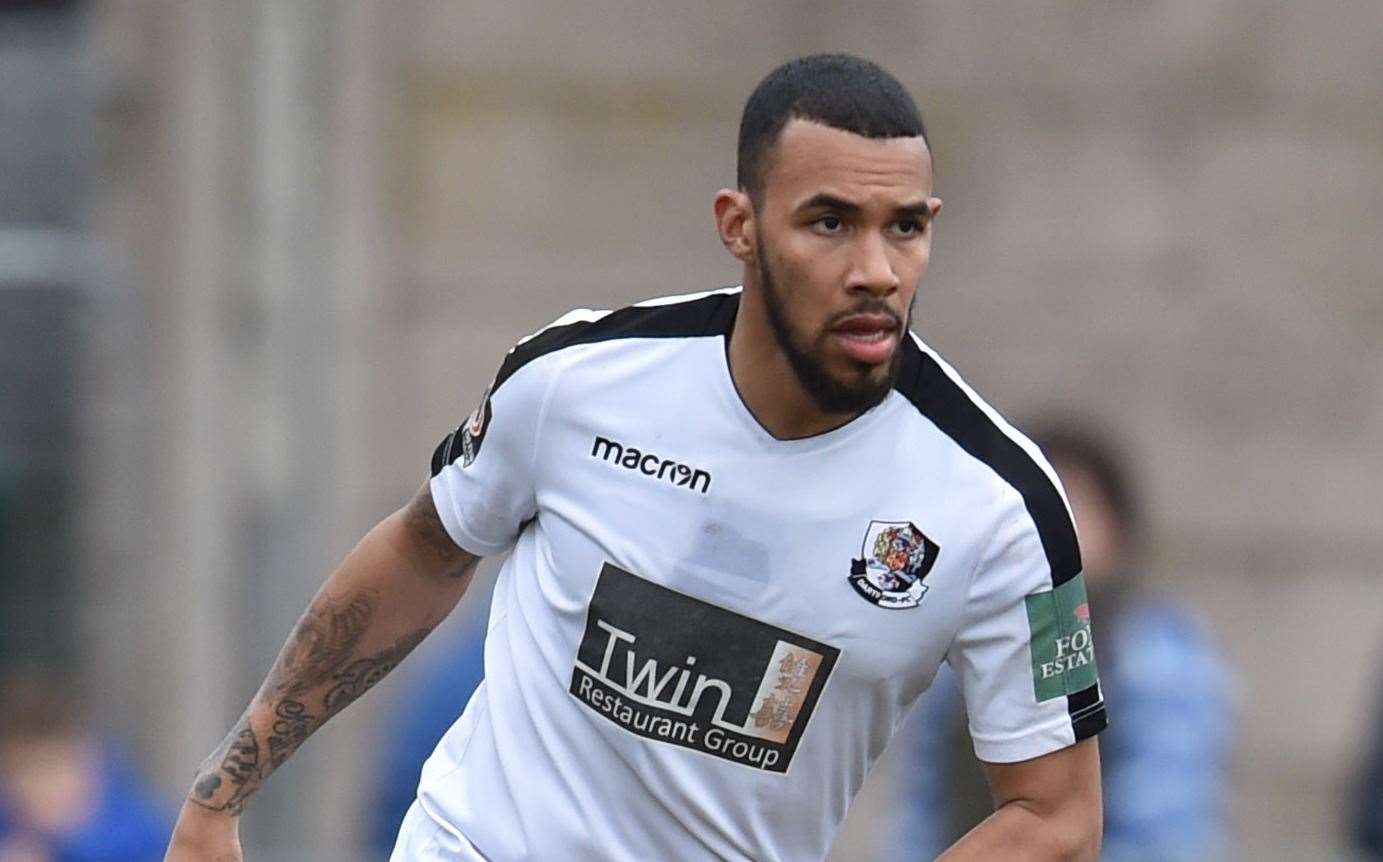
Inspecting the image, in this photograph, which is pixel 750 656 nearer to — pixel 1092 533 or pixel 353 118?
pixel 1092 533

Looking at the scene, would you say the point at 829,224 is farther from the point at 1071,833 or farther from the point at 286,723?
the point at 286,723

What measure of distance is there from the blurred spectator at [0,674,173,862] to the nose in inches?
142

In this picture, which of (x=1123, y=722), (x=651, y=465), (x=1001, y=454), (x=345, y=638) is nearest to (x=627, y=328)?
(x=651, y=465)

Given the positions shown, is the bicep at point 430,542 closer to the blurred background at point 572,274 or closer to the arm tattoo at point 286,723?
the arm tattoo at point 286,723

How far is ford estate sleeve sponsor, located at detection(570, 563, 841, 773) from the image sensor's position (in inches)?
153

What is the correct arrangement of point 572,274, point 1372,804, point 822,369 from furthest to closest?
point 572,274
point 1372,804
point 822,369

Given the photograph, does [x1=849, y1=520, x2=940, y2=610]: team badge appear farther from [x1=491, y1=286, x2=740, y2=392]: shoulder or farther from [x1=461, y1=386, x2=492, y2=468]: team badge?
[x1=461, y1=386, x2=492, y2=468]: team badge

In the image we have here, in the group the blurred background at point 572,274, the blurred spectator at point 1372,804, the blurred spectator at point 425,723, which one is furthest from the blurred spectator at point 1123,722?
the blurred background at point 572,274

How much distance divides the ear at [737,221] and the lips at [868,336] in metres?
0.22

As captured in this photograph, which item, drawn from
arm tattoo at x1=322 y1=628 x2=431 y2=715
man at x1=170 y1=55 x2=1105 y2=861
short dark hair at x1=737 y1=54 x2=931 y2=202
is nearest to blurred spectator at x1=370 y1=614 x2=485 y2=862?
arm tattoo at x1=322 y1=628 x2=431 y2=715

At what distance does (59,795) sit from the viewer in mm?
6727

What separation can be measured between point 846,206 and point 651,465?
54 centimetres

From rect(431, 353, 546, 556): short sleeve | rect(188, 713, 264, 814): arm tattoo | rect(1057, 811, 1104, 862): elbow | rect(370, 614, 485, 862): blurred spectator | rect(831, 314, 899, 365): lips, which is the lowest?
rect(370, 614, 485, 862): blurred spectator

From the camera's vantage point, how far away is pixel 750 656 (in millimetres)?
3881
